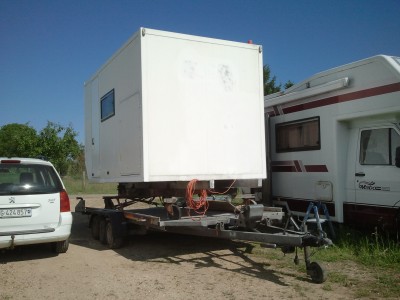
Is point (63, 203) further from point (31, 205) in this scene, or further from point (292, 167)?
point (292, 167)

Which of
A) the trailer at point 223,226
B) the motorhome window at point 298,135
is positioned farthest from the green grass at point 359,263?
the motorhome window at point 298,135

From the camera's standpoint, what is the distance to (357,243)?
7.06 m

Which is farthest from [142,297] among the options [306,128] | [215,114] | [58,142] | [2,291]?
[58,142]

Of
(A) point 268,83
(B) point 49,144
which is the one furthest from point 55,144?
(A) point 268,83

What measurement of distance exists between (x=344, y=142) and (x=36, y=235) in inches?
222

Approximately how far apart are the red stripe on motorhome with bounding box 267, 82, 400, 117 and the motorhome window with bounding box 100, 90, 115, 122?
12.2ft

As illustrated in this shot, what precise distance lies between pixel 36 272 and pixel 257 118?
447cm

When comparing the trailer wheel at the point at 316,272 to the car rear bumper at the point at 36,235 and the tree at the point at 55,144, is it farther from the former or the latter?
the tree at the point at 55,144

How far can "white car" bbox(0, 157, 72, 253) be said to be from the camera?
6.53 meters

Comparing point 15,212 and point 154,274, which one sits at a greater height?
point 15,212

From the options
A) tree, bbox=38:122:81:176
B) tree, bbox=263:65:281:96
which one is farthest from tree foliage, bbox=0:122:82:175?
tree, bbox=263:65:281:96

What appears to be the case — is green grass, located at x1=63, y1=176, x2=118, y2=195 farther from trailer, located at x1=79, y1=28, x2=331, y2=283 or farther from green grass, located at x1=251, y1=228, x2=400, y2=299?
green grass, located at x1=251, y1=228, x2=400, y2=299

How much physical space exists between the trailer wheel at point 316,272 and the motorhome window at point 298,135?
329cm

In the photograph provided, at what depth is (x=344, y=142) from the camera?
781 centimetres
